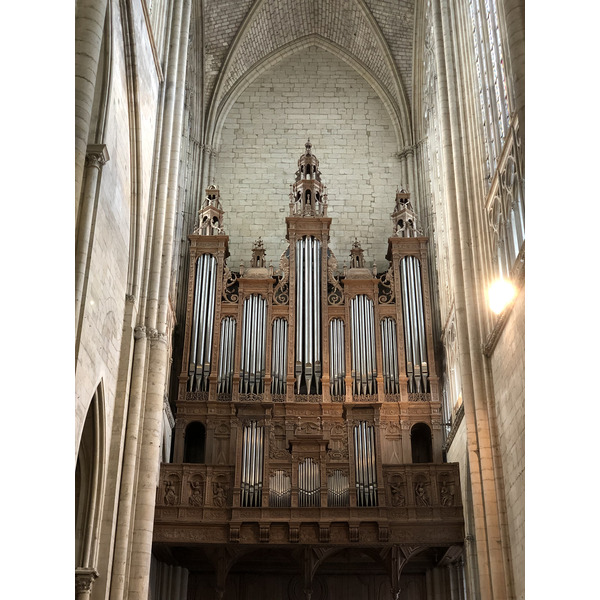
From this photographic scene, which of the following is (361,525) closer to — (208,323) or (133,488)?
(133,488)

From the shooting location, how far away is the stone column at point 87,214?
314 inches

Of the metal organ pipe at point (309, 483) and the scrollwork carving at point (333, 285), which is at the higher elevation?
the scrollwork carving at point (333, 285)

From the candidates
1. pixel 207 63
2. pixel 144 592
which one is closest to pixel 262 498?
pixel 144 592

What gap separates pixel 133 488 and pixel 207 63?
16489 mm

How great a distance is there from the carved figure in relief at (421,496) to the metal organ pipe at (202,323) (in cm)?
581

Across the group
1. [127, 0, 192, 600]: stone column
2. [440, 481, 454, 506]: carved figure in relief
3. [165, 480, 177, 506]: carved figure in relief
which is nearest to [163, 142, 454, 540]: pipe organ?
[165, 480, 177, 506]: carved figure in relief

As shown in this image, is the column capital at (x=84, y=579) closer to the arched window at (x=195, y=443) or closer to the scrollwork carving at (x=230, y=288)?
the arched window at (x=195, y=443)

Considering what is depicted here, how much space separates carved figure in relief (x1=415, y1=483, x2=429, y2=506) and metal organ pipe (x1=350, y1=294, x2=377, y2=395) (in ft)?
11.6

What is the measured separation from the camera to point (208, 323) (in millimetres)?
19016

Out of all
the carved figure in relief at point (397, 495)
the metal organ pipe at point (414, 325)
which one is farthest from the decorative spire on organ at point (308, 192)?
the carved figure in relief at point (397, 495)

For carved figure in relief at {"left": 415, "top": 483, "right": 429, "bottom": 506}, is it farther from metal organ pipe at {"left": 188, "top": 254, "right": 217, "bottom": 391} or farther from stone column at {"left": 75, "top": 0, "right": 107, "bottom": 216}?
stone column at {"left": 75, "top": 0, "right": 107, "bottom": 216}

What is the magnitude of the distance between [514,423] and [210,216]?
11922 mm

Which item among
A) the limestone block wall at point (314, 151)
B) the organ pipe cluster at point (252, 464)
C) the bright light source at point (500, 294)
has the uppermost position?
the limestone block wall at point (314, 151)

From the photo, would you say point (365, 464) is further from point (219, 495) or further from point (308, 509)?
point (219, 495)
